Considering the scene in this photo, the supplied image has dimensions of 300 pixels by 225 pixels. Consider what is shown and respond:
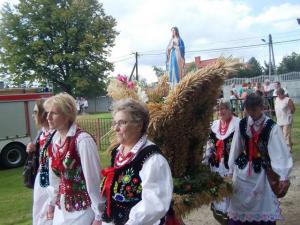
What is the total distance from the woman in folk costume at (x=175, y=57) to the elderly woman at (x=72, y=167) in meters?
1.44

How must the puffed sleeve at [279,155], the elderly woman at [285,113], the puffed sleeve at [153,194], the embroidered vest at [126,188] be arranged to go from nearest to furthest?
the puffed sleeve at [153,194], the embroidered vest at [126,188], the puffed sleeve at [279,155], the elderly woman at [285,113]

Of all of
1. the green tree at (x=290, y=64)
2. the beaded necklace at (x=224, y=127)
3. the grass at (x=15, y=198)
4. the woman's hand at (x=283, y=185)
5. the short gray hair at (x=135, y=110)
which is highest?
the green tree at (x=290, y=64)

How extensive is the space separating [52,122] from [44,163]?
0.49 metres

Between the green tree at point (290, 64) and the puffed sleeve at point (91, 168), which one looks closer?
the puffed sleeve at point (91, 168)

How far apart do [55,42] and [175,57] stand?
3662 centimetres

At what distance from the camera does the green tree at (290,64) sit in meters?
62.8

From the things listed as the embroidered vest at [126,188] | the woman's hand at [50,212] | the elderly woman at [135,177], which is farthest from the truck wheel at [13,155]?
the embroidered vest at [126,188]

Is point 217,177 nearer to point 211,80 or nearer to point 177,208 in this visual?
point 177,208

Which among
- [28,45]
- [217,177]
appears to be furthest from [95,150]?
[28,45]

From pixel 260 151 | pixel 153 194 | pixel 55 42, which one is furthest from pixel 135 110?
pixel 55 42

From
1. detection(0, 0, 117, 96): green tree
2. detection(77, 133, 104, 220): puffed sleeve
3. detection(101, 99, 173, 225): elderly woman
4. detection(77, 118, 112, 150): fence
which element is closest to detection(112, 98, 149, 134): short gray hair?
detection(101, 99, 173, 225): elderly woman

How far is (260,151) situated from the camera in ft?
14.9

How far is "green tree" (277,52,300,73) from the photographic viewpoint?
206 feet

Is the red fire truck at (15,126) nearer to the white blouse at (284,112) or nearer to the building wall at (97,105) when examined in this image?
the white blouse at (284,112)
